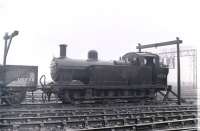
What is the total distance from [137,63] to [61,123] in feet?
34.1

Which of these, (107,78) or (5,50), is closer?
(5,50)

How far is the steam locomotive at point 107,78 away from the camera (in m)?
16.4

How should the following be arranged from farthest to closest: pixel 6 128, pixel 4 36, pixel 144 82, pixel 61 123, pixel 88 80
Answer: pixel 144 82
pixel 88 80
pixel 4 36
pixel 61 123
pixel 6 128

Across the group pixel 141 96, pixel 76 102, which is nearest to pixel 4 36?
pixel 76 102

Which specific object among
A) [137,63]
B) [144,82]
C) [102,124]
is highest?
[137,63]

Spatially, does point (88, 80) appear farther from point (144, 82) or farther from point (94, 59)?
point (144, 82)

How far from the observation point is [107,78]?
1766 centimetres

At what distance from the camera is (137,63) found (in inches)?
742

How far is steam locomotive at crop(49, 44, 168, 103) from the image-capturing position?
16.4 m

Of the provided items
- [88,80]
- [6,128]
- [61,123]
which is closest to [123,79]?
[88,80]

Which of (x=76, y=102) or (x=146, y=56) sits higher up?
(x=146, y=56)

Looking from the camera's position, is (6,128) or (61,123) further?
(61,123)

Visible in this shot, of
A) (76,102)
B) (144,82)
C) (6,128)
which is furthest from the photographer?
(144,82)

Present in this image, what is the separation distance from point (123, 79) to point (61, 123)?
30.5 feet
